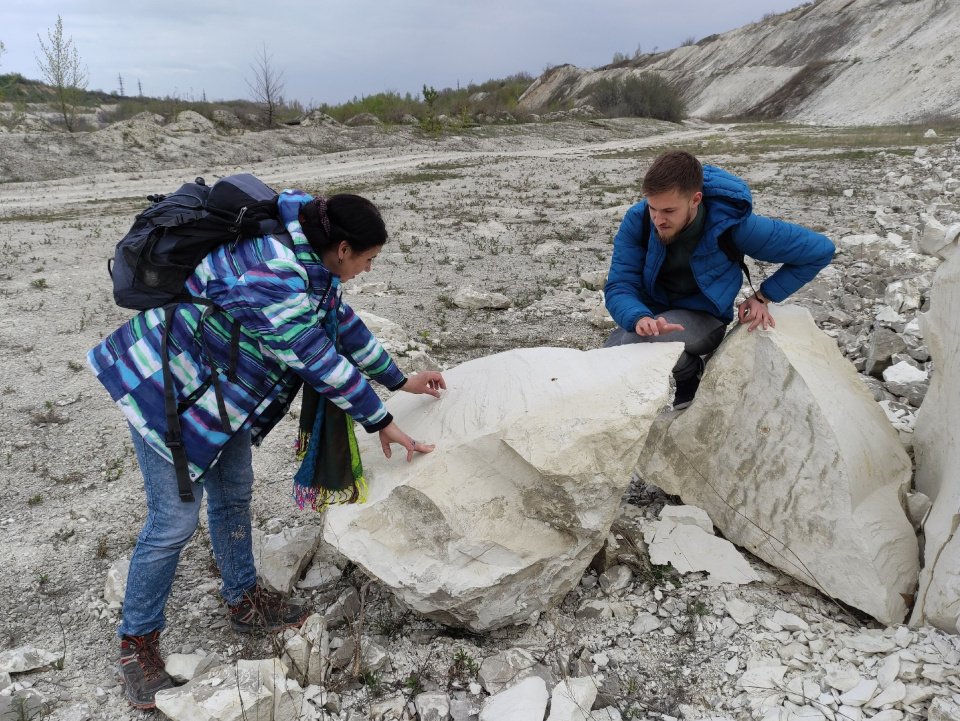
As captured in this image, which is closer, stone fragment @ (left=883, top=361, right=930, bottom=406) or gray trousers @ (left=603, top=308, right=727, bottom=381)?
gray trousers @ (left=603, top=308, right=727, bottom=381)

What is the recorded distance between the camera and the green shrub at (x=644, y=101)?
4266 cm

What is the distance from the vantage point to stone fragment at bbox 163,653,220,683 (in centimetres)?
247

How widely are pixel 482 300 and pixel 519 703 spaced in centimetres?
527

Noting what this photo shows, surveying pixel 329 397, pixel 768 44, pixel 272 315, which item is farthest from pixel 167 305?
pixel 768 44

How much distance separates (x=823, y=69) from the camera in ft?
150

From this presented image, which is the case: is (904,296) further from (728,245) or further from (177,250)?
(177,250)

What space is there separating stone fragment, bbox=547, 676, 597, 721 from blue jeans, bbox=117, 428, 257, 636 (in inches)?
56.8

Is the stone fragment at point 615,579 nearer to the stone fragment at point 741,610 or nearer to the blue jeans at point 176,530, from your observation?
the stone fragment at point 741,610

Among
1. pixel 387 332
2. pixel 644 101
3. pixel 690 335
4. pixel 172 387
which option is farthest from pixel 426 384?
pixel 644 101

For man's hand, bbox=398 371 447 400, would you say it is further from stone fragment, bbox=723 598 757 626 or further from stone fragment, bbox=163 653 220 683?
stone fragment, bbox=723 598 757 626

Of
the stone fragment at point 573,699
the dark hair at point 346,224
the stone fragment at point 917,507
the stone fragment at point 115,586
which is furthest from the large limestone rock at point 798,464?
the stone fragment at point 115,586

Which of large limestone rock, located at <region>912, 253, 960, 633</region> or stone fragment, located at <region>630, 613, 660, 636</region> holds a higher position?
large limestone rock, located at <region>912, 253, 960, 633</region>

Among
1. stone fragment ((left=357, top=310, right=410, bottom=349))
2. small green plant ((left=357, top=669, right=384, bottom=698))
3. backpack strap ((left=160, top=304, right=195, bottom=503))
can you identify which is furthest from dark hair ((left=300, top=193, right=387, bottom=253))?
stone fragment ((left=357, top=310, right=410, bottom=349))

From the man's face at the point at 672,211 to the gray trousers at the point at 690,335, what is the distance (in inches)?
17.0
